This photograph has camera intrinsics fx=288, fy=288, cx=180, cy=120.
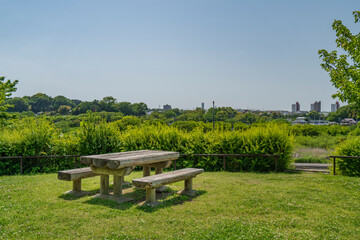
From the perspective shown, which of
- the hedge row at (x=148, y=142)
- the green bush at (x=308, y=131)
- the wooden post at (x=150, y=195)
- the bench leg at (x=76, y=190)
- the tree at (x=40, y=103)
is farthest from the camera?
the tree at (x=40, y=103)

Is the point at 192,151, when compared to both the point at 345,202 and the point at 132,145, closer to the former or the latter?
the point at 132,145

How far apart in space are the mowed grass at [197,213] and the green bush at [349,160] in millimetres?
1798

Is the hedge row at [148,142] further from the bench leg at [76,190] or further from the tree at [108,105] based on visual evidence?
the tree at [108,105]

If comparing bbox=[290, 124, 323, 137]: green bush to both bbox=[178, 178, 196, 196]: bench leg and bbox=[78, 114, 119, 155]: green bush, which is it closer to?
bbox=[78, 114, 119, 155]: green bush

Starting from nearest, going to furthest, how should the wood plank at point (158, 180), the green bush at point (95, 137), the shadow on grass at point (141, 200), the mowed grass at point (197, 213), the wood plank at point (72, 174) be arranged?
the mowed grass at point (197, 213), the wood plank at point (158, 180), the shadow on grass at point (141, 200), the wood plank at point (72, 174), the green bush at point (95, 137)

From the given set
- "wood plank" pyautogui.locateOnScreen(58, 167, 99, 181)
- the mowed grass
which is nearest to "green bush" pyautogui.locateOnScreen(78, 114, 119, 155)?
the mowed grass

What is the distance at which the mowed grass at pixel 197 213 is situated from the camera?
4.19 metres

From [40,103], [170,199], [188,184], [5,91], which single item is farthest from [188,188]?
[40,103]

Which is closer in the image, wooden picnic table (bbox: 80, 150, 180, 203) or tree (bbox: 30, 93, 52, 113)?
wooden picnic table (bbox: 80, 150, 180, 203)

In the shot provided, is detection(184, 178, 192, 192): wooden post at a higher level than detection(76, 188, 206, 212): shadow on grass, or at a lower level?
higher

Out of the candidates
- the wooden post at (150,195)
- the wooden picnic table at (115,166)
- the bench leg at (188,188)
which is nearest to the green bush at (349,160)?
the bench leg at (188,188)

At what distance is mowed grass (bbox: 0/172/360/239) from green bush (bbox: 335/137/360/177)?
1798mm

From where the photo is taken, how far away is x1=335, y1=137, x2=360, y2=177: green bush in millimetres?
9141

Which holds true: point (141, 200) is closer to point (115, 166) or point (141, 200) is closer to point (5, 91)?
point (115, 166)
